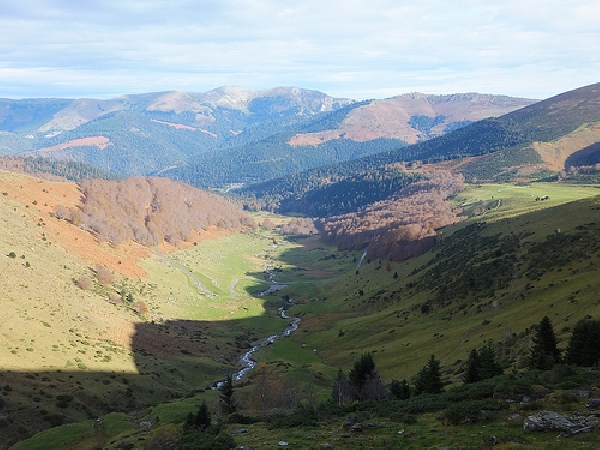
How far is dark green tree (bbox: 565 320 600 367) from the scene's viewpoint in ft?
137

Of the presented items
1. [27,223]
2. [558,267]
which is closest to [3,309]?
[27,223]

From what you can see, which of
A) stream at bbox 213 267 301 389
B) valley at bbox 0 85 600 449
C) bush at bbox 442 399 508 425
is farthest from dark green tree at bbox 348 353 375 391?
stream at bbox 213 267 301 389

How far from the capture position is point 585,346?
4238 centimetres

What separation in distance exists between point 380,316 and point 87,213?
142 m

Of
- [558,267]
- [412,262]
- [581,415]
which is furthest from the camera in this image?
[412,262]

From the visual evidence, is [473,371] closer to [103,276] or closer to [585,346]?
[585,346]

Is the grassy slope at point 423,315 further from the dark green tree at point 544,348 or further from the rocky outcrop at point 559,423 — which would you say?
the rocky outcrop at point 559,423

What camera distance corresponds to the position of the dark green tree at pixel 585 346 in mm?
41906

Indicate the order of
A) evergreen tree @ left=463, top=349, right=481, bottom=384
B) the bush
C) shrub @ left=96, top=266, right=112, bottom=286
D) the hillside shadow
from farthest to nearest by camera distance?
shrub @ left=96, top=266, right=112, bottom=286
the hillside shadow
evergreen tree @ left=463, top=349, right=481, bottom=384
the bush

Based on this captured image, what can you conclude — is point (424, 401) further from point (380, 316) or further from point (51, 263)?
point (51, 263)

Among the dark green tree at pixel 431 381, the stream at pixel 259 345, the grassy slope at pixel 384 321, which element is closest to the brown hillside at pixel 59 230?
the grassy slope at pixel 384 321

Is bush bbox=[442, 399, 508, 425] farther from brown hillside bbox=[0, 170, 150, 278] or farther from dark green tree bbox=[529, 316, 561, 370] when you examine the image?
brown hillside bbox=[0, 170, 150, 278]

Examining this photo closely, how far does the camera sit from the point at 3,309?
8250cm

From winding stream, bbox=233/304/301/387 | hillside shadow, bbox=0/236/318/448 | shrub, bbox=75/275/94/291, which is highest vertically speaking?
shrub, bbox=75/275/94/291
